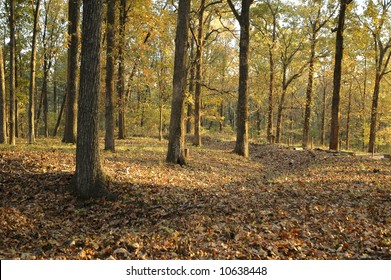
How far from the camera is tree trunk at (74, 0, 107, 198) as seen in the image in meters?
7.14

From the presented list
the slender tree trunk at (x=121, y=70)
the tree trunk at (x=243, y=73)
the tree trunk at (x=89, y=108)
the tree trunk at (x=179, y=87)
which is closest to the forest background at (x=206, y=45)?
the slender tree trunk at (x=121, y=70)

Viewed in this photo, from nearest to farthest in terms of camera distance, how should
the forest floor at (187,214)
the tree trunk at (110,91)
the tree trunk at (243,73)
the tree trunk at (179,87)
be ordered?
the forest floor at (187,214) < the tree trunk at (179,87) < the tree trunk at (110,91) < the tree trunk at (243,73)

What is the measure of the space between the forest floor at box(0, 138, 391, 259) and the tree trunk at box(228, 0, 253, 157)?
474 centimetres

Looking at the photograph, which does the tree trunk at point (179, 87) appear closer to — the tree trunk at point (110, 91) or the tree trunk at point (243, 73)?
the tree trunk at point (110, 91)

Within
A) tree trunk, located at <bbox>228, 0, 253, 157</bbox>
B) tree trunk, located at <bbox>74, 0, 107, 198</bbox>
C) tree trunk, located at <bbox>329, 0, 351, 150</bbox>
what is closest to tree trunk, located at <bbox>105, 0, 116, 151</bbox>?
tree trunk, located at <bbox>228, 0, 253, 157</bbox>

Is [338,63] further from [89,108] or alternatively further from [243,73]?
[89,108]

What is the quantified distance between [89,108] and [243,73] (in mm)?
9830

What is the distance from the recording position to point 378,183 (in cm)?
951

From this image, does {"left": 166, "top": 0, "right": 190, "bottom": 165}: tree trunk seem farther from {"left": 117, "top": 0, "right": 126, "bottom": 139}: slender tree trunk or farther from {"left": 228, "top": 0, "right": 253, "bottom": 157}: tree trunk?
{"left": 228, "top": 0, "right": 253, "bottom": 157}: tree trunk

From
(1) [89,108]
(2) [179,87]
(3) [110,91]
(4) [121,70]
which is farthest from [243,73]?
(1) [89,108]

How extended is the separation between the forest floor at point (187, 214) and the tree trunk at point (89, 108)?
1.44 feet

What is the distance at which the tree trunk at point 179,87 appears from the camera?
11.2 meters

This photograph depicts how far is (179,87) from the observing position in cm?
1149
